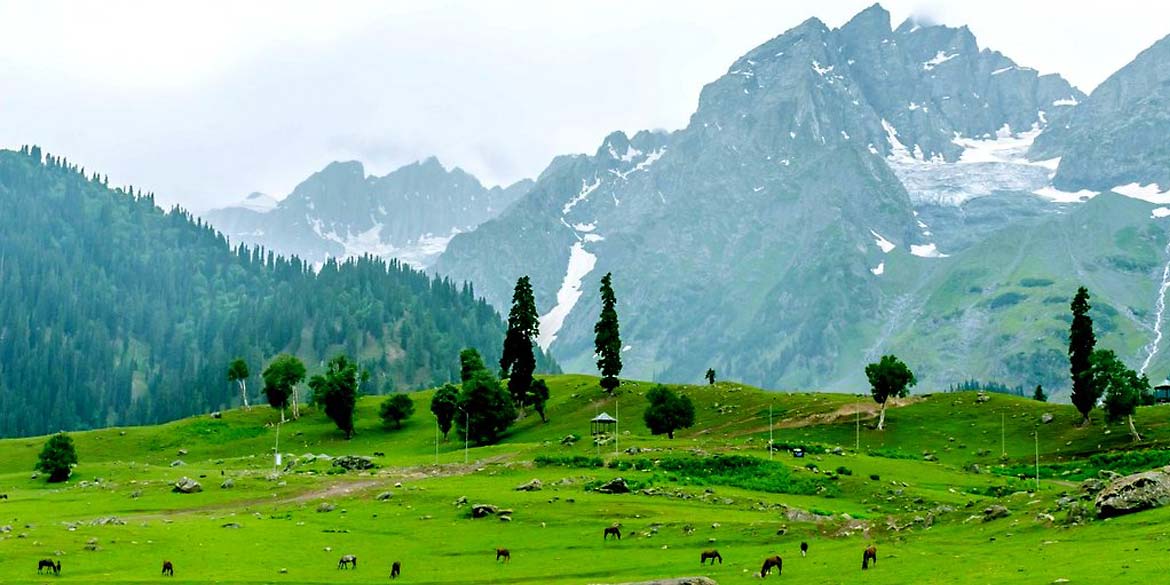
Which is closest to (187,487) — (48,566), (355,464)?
(355,464)

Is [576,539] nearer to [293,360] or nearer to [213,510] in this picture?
[213,510]

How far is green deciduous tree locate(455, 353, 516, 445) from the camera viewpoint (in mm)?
137750

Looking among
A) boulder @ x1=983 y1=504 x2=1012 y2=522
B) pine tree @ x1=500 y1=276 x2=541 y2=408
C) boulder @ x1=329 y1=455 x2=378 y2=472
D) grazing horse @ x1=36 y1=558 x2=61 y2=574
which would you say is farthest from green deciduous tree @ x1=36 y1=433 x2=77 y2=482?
boulder @ x1=983 y1=504 x2=1012 y2=522

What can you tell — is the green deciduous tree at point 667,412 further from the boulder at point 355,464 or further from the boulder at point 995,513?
the boulder at point 995,513

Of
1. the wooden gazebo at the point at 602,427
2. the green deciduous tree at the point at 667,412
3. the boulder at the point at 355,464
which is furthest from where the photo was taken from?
the wooden gazebo at the point at 602,427

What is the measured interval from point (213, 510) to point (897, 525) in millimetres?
55835

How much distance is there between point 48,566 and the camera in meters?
53.8

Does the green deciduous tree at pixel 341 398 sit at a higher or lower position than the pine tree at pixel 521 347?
lower

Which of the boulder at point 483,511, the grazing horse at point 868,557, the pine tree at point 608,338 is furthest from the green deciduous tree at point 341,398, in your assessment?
the grazing horse at point 868,557

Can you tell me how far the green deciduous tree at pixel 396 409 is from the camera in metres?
166

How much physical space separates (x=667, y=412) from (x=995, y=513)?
2668 inches

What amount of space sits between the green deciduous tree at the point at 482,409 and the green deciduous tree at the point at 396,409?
26.5 m

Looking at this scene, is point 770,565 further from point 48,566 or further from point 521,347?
point 521,347

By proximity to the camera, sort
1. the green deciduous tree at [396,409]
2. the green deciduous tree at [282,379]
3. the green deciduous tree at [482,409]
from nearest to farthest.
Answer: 1. the green deciduous tree at [482,409]
2. the green deciduous tree at [396,409]
3. the green deciduous tree at [282,379]
